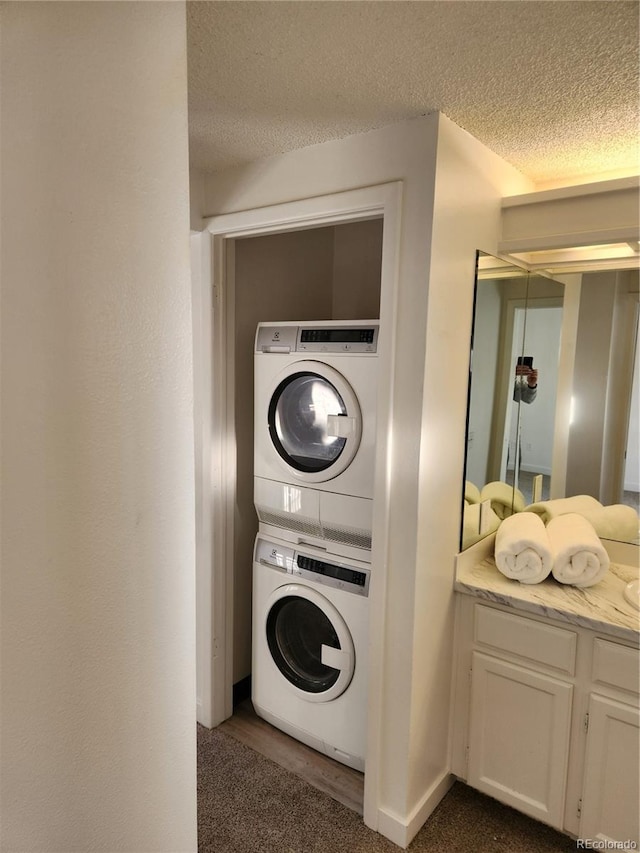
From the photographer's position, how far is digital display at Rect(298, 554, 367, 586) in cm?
224

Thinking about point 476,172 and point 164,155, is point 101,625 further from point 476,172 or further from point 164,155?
point 476,172

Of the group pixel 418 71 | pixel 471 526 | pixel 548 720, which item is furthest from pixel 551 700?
pixel 418 71

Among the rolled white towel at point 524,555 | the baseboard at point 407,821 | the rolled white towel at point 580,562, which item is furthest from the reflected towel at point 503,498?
the baseboard at point 407,821

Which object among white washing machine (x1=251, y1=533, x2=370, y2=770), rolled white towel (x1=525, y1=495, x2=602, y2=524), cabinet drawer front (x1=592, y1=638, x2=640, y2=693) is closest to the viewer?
cabinet drawer front (x1=592, y1=638, x2=640, y2=693)

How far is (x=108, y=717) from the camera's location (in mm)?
925

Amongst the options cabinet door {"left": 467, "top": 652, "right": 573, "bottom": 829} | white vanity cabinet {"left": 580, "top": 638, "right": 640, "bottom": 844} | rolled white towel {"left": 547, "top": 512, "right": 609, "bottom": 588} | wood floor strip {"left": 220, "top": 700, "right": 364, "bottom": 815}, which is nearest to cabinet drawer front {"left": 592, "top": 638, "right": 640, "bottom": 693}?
white vanity cabinet {"left": 580, "top": 638, "right": 640, "bottom": 844}

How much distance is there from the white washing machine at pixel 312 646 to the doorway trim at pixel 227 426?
0.59 feet

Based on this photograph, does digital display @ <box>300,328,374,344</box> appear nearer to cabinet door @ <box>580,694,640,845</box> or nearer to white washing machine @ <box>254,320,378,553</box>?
white washing machine @ <box>254,320,378,553</box>

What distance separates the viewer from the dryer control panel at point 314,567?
224 centimetres

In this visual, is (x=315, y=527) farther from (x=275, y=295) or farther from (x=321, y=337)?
(x=275, y=295)

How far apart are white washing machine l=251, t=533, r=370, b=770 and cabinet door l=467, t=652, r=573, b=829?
445 mm

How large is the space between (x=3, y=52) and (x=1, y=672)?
2.88 feet

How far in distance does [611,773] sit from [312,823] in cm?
105

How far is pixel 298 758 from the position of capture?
243 centimetres
